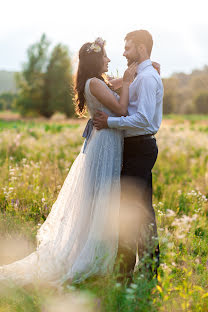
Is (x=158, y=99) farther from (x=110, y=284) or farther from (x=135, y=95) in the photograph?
(x=110, y=284)

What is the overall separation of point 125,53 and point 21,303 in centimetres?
267

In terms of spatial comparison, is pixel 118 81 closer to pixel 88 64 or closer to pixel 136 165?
pixel 88 64

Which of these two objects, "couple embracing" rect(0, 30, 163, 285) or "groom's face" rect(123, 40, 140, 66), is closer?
"couple embracing" rect(0, 30, 163, 285)

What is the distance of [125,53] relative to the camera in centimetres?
372

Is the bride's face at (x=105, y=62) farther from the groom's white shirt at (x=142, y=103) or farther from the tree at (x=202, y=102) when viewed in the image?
the tree at (x=202, y=102)

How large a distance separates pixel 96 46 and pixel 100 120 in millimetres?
787

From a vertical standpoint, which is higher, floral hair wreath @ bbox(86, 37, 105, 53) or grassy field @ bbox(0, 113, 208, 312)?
floral hair wreath @ bbox(86, 37, 105, 53)

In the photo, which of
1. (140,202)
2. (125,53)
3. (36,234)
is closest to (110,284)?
(140,202)

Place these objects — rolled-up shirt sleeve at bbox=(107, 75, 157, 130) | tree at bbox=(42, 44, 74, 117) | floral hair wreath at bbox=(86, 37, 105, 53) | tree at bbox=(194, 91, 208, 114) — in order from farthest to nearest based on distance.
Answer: tree at bbox=(194, 91, 208, 114) < tree at bbox=(42, 44, 74, 117) < floral hair wreath at bbox=(86, 37, 105, 53) < rolled-up shirt sleeve at bbox=(107, 75, 157, 130)

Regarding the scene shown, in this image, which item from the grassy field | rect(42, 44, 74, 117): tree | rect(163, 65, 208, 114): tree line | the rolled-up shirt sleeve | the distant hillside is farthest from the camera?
the distant hillside

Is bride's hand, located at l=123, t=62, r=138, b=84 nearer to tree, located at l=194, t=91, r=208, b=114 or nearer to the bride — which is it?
the bride

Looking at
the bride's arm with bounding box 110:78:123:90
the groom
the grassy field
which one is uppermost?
the bride's arm with bounding box 110:78:123:90

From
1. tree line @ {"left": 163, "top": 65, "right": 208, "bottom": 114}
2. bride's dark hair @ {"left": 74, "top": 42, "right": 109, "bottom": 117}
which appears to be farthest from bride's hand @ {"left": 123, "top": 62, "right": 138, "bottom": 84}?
tree line @ {"left": 163, "top": 65, "right": 208, "bottom": 114}

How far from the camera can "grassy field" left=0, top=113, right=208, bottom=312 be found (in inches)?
103
